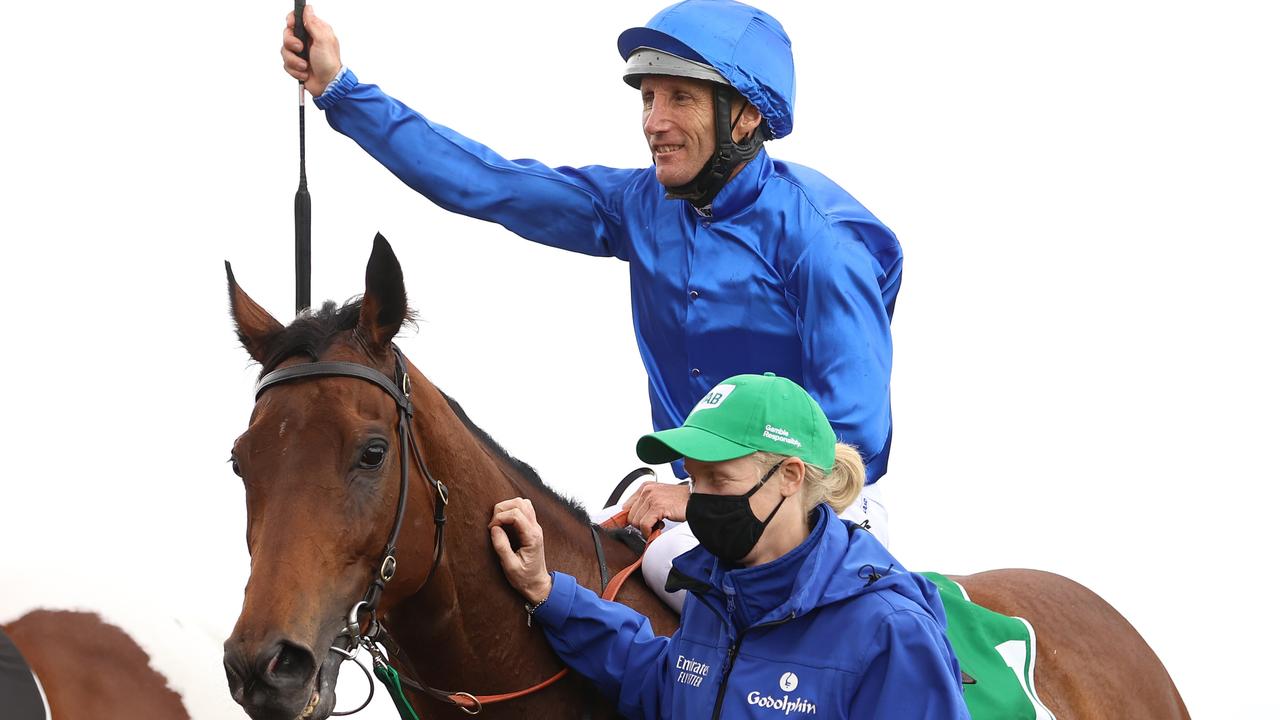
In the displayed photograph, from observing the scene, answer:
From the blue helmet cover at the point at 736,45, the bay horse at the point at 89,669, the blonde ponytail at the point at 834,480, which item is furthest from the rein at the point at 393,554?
the bay horse at the point at 89,669

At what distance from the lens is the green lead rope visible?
2.73 m

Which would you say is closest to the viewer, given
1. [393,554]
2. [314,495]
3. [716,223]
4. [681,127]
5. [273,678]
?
[273,678]

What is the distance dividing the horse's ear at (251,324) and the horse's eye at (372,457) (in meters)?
0.35

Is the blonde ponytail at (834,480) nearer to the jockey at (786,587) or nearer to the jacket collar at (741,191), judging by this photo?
the jockey at (786,587)

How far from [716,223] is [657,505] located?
29.6 inches

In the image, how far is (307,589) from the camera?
7.47ft

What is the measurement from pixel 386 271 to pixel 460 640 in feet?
2.59

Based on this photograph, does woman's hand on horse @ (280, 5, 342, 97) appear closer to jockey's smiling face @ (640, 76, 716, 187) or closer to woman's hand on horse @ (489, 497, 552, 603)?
jockey's smiling face @ (640, 76, 716, 187)

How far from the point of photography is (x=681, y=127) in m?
3.20

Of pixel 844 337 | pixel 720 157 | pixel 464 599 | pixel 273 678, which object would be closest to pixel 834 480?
pixel 844 337

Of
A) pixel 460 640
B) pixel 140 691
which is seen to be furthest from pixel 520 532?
pixel 140 691

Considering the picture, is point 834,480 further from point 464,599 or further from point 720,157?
point 720,157

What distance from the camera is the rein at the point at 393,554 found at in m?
2.42

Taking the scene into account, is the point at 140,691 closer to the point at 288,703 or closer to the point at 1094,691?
the point at 288,703
